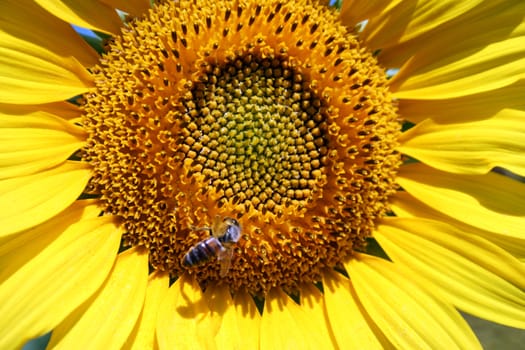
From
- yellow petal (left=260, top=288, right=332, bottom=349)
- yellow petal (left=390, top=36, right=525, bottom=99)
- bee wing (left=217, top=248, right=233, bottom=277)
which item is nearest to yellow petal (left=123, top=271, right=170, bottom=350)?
bee wing (left=217, top=248, right=233, bottom=277)

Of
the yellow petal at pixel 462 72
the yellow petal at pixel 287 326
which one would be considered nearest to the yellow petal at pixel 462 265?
the yellow petal at pixel 287 326

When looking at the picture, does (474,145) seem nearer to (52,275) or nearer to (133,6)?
(133,6)

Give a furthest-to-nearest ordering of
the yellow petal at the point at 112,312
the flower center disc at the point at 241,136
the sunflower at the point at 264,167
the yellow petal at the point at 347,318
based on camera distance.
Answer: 1. the yellow petal at the point at 347,318
2. the flower center disc at the point at 241,136
3. the sunflower at the point at 264,167
4. the yellow petal at the point at 112,312

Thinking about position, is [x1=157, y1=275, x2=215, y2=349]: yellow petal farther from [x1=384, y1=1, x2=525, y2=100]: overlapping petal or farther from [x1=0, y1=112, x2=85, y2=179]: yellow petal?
[x1=384, y1=1, x2=525, y2=100]: overlapping petal

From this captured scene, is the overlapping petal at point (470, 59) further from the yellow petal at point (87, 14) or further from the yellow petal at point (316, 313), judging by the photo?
the yellow petal at point (87, 14)

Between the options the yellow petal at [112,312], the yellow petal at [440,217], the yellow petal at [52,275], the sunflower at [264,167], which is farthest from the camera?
the yellow petal at [440,217]
